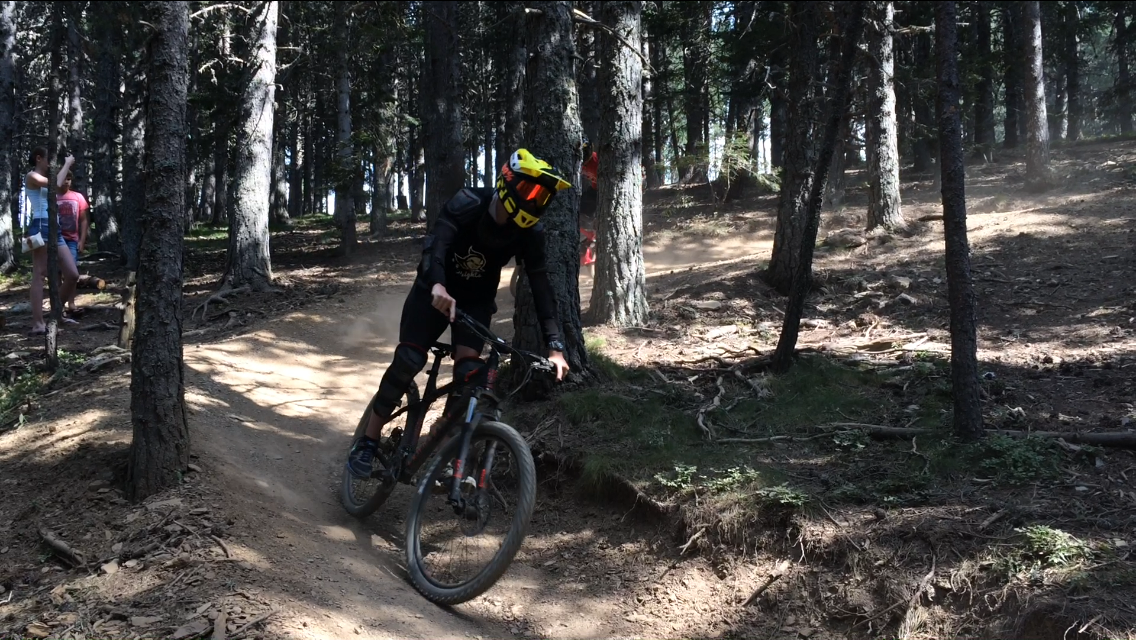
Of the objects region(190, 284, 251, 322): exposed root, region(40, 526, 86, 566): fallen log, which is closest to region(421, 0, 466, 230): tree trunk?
region(190, 284, 251, 322): exposed root

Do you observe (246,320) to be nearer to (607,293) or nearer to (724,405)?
(607,293)

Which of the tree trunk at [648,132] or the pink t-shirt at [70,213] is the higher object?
the tree trunk at [648,132]

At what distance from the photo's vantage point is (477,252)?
15.8 feet

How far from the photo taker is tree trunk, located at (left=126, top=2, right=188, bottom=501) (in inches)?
181

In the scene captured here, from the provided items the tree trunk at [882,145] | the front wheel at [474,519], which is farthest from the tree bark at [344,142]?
the front wheel at [474,519]

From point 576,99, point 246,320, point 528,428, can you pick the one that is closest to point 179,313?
point 528,428

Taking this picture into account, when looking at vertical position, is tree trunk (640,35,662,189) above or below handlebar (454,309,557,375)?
above

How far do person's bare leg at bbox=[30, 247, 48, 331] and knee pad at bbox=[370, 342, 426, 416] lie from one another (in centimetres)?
Answer: 720

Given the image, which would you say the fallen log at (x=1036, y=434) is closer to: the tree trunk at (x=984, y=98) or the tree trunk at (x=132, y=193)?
the tree trunk at (x=132, y=193)

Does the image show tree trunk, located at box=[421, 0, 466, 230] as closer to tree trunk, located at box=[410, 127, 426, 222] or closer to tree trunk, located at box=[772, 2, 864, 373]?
tree trunk, located at box=[410, 127, 426, 222]

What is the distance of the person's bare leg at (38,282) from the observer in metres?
9.94

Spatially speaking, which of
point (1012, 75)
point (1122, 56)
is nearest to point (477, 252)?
point (1012, 75)

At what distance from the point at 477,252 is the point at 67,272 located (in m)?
8.16

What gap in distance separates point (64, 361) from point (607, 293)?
612 centimetres
